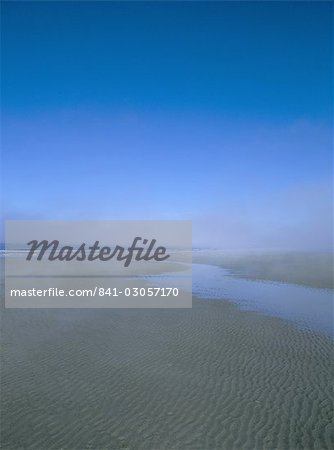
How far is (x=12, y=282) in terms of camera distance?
32.0m

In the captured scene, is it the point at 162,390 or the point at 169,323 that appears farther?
the point at 169,323

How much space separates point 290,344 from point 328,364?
2361 mm

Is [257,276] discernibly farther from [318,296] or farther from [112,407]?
[112,407]

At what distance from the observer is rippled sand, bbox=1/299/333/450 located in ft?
25.9

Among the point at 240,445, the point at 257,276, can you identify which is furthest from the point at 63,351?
the point at 257,276

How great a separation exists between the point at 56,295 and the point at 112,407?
18.7 metres

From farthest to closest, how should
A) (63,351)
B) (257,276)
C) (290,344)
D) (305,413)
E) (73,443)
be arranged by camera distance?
(257,276) < (290,344) < (63,351) < (305,413) < (73,443)

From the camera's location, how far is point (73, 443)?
7559 mm

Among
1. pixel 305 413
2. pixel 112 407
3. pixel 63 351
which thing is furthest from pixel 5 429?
pixel 305 413

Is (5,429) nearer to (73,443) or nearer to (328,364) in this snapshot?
(73,443)

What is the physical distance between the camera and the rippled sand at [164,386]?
791 centimetres

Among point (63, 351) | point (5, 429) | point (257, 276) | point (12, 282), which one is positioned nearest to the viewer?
point (5, 429)

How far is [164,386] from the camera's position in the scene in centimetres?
1045

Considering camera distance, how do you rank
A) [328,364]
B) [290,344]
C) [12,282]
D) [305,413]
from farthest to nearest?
[12,282] → [290,344] → [328,364] → [305,413]
